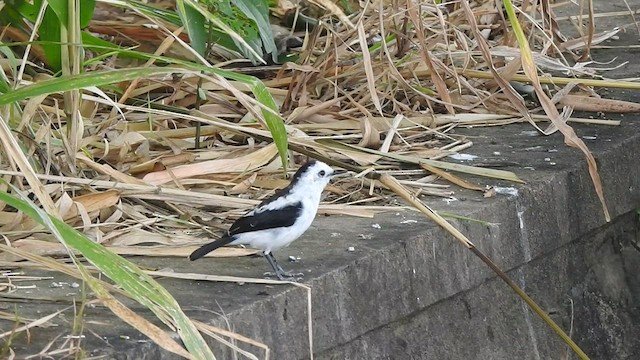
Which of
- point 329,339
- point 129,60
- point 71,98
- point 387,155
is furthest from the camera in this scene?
point 129,60

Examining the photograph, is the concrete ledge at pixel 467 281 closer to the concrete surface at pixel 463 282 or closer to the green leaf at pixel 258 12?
the concrete surface at pixel 463 282

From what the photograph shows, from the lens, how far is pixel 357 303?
3324mm

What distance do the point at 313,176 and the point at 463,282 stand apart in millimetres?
622

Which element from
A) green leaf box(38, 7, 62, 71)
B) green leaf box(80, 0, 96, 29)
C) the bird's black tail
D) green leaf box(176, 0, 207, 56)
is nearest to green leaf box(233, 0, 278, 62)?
green leaf box(176, 0, 207, 56)

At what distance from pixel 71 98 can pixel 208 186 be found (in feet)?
1.84

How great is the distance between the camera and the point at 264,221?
10.8 ft

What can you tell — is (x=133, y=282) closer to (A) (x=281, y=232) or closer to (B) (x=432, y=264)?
(A) (x=281, y=232)

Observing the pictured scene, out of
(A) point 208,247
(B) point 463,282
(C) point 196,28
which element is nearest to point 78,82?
(A) point 208,247

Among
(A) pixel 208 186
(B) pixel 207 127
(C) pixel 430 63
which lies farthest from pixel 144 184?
(C) pixel 430 63

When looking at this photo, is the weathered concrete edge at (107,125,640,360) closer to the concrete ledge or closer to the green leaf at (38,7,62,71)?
the concrete ledge

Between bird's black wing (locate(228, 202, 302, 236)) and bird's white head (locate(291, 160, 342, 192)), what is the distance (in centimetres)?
18

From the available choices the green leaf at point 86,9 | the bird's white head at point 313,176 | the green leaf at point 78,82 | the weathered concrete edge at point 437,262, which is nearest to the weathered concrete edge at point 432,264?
the weathered concrete edge at point 437,262

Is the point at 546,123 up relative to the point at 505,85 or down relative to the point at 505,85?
down

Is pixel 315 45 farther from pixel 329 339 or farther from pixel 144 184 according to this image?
pixel 329 339
